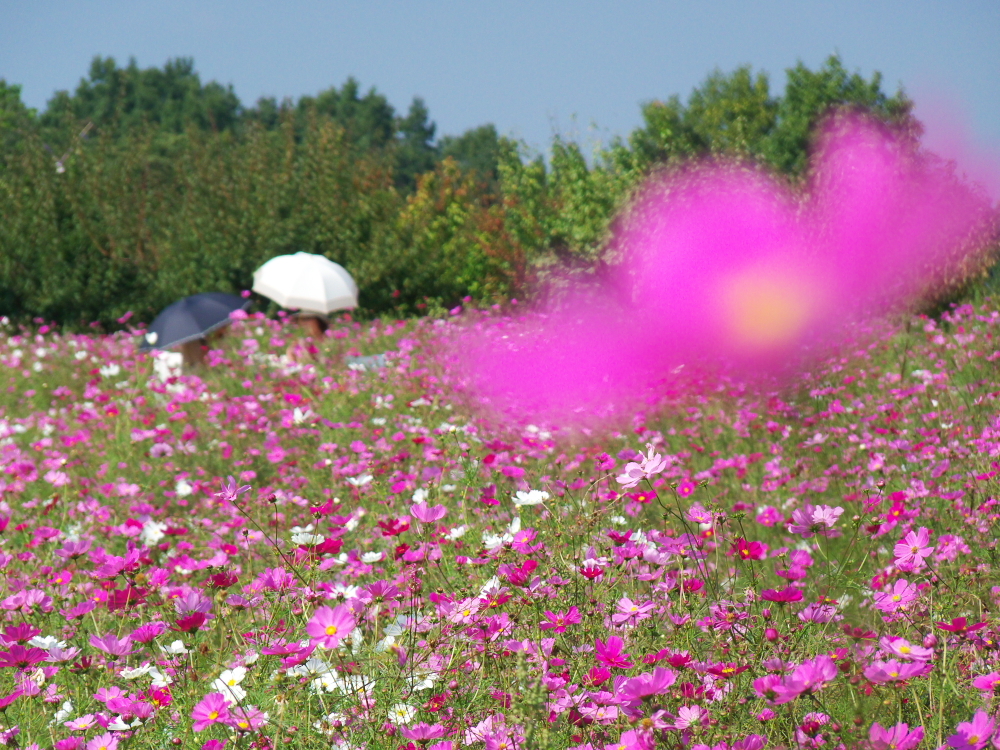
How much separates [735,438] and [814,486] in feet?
4.69

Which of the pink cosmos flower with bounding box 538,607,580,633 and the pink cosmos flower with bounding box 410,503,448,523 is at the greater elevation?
the pink cosmos flower with bounding box 410,503,448,523

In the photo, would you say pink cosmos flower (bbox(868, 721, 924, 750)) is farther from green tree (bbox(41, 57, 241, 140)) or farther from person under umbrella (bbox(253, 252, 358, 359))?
green tree (bbox(41, 57, 241, 140))

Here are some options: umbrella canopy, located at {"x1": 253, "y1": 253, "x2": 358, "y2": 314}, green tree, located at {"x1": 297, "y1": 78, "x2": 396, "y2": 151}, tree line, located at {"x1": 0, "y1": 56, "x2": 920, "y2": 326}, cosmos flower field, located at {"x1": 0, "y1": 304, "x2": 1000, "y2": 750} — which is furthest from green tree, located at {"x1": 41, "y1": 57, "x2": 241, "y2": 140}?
cosmos flower field, located at {"x1": 0, "y1": 304, "x2": 1000, "y2": 750}

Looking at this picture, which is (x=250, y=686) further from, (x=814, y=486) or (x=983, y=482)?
(x=814, y=486)

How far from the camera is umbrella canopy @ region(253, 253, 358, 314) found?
10594 millimetres

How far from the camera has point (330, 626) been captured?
1.71 metres

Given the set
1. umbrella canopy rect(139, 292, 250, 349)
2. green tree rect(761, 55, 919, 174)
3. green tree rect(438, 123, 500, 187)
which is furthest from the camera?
green tree rect(438, 123, 500, 187)

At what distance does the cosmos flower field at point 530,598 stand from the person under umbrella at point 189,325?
151 inches

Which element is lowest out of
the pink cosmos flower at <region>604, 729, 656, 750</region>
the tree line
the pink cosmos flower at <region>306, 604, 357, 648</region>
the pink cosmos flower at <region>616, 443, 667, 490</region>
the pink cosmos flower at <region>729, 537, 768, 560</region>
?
the pink cosmos flower at <region>604, 729, 656, 750</region>

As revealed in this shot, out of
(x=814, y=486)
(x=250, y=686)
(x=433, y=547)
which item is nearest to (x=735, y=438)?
(x=814, y=486)

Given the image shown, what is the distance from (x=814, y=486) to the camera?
409 cm

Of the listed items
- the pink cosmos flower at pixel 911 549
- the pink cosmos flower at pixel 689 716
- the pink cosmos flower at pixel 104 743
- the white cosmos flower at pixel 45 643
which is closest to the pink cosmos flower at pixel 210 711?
the pink cosmos flower at pixel 104 743

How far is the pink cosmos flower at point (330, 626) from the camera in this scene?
167 cm

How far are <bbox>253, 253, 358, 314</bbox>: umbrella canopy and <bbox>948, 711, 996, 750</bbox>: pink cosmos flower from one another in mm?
9686
